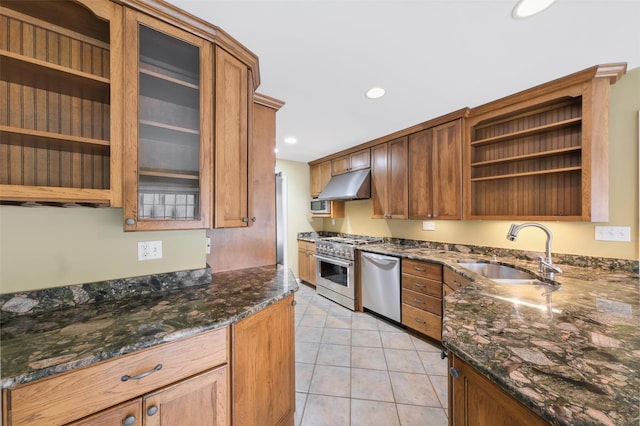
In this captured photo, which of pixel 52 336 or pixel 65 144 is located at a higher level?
pixel 65 144

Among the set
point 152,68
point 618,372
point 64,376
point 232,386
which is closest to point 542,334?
point 618,372

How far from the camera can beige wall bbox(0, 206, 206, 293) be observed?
1.16 meters

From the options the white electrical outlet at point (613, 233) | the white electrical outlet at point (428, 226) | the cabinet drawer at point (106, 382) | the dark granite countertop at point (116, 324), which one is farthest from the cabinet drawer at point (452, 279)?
the cabinet drawer at point (106, 382)

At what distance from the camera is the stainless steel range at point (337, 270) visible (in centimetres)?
332

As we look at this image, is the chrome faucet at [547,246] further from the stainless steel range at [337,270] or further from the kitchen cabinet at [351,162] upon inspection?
the kitchen cabinet at [351,162]

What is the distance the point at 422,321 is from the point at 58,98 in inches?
130

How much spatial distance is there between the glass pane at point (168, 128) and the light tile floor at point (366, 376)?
5.36 feet

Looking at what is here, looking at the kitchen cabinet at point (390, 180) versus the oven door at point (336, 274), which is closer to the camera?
the kitchen cabinet at point (390, 180)

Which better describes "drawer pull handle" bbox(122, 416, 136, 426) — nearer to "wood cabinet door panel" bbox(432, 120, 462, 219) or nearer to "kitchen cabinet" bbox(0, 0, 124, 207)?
"kitchen cabinet" bbox(0, 0, 124, 207)

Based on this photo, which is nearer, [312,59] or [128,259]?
[128,259]

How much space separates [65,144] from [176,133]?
489 mm

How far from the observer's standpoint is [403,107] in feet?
7.91

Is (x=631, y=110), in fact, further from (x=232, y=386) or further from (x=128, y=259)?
(x=128, y=259)

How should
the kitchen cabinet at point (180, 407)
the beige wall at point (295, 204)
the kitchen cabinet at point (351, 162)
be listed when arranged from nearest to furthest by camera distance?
the kitchen cabinet at point (180, 407)
the kitchen cabinet at point (351, 162)
the beige wall at point (295, 204)
